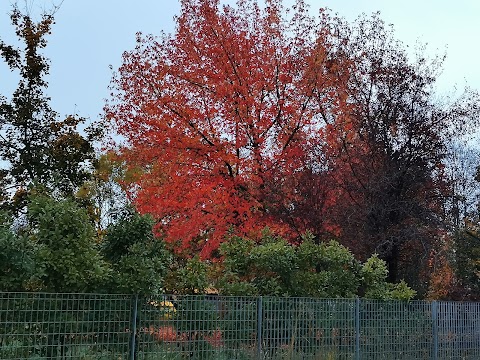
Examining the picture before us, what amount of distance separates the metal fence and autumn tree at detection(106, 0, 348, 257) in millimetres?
7638

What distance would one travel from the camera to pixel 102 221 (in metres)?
34.2

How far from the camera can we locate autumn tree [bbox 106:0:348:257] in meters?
21.5

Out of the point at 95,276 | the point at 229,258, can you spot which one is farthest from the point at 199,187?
the point at 95,276

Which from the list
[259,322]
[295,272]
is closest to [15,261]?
[259,322]

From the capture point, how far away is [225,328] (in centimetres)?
1012

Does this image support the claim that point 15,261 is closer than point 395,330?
Yes

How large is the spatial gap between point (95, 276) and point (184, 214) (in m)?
13.0

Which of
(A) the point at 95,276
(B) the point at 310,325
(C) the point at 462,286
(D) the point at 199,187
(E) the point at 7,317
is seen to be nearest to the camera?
(E) the point at 7,317

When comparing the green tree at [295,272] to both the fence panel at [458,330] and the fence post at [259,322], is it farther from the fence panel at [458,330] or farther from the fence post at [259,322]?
the fence panel at [458,330]

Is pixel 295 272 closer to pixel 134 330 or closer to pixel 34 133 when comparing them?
Result: pixel 134 330

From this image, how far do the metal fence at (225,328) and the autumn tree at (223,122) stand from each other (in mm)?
7638

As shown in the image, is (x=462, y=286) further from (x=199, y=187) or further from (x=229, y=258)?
(x=229, y=258)

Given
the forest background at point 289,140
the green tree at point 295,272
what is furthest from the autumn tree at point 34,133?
the green tree at point 295,272

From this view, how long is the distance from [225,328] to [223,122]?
1244cm
